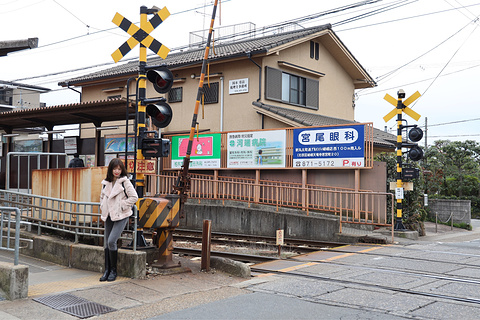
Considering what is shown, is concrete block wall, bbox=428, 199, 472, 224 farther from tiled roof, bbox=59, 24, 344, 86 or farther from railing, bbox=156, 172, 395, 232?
tiled roof, bbox=59, 24, 344, 86

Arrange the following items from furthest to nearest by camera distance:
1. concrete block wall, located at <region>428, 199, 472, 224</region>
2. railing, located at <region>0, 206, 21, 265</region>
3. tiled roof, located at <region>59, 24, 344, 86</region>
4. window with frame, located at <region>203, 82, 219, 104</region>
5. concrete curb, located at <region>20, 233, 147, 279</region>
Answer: concrete block wall, located at <region>428, 199, 472, 224</region>
window with frame, located at <region>203, 82, 219, 104</region>
tiled roof, located at <region>59, 24, 344, 86</region>
concrete curb, located at <region>20, 233, 147, 279</region>
railing, located at <region>0, 206, 21, 265</region>

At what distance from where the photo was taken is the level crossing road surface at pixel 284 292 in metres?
5.89

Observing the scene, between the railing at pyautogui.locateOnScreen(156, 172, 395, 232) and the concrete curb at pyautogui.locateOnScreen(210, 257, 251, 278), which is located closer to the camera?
the concrete curb at pyautogui.locateOnScreen(210, 257, 251, 278)

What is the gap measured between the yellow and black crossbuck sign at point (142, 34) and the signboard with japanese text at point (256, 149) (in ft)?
28.8

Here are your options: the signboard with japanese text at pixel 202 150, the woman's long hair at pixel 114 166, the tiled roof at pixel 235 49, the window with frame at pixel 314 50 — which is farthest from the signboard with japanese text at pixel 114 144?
the woman's long hair at pixel 114 166

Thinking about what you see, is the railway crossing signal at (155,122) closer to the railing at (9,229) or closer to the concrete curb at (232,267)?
the concrete curb at (232,267)

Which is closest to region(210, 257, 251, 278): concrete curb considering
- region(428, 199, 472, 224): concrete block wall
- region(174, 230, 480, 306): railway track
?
region(174, 230, 480, 306): railway track

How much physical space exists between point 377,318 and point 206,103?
17365mm

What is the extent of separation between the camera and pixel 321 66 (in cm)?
2381

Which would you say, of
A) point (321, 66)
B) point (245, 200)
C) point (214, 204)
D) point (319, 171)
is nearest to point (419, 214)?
point (319, 171)

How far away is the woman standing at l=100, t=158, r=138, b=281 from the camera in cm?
743

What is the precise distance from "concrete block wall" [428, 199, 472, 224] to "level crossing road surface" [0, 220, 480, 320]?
1354 cm

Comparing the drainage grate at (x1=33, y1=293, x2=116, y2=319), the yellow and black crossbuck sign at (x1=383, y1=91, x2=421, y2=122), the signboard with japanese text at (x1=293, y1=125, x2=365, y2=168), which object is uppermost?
the yellow and black crossbuck sign at (x1=383, y1=91, x2=421, y2=122)

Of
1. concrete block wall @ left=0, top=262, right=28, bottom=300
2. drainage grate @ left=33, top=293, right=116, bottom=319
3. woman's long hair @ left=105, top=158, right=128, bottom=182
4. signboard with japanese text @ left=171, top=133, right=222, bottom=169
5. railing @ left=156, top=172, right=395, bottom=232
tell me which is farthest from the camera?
signboard with japanese text @ left=171, top=133, right=222, bottom=169
